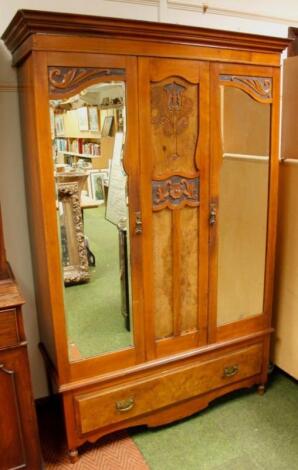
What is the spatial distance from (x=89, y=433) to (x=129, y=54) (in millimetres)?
1688

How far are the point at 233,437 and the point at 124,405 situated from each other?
588 millimetres

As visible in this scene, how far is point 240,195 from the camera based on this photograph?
215 cm

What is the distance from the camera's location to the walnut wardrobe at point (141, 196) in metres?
1.63

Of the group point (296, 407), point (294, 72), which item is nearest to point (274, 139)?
point (294, 72)

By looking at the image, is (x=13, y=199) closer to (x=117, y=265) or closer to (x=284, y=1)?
(x=117, y=265)

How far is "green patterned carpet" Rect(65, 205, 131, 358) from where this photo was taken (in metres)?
1.82

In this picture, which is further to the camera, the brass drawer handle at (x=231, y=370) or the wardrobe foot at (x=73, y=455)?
the brass drawer handle at (x=231, y=370)

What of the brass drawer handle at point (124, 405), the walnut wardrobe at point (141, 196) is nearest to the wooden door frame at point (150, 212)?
the walnut wardrobe at point (141, 196)

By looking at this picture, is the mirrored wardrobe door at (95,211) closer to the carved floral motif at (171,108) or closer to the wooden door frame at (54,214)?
the wooden door frame at (54,214)

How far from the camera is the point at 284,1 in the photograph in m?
2.49

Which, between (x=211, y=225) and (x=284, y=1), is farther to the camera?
(x=284, y=1)

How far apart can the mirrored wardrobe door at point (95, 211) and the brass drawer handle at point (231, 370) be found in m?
0.61

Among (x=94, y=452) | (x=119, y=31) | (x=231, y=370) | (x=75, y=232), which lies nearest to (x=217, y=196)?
(x=75, y=232)

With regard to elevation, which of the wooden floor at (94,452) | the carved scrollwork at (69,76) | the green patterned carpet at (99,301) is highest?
the carved scrollwork at (69,76)
